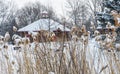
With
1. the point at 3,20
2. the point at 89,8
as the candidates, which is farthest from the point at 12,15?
the point at 89,8

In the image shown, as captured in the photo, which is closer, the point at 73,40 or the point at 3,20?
the point at 73,40

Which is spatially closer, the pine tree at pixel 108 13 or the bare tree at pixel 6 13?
the pine tree at pixel 108 13

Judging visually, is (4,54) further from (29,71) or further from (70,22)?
(70,22)

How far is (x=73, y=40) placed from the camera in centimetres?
343

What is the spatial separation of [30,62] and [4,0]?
164 feet

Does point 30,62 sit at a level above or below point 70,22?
below

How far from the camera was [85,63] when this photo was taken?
340cm

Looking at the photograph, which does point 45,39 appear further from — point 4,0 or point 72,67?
point 4,0

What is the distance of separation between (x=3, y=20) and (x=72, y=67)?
45916mm

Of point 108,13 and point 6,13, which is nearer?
point 108,13

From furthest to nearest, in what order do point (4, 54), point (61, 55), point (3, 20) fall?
point (3, 20) → point (4, 54) → point (61, 55)

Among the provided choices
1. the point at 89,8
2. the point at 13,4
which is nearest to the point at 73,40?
the point at 89,8

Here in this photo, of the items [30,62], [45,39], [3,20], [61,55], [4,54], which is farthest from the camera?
[3,20]

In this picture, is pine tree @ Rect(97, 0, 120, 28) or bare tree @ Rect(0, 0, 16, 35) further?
bare tree @ Rect(0, 0, 16, 35)
